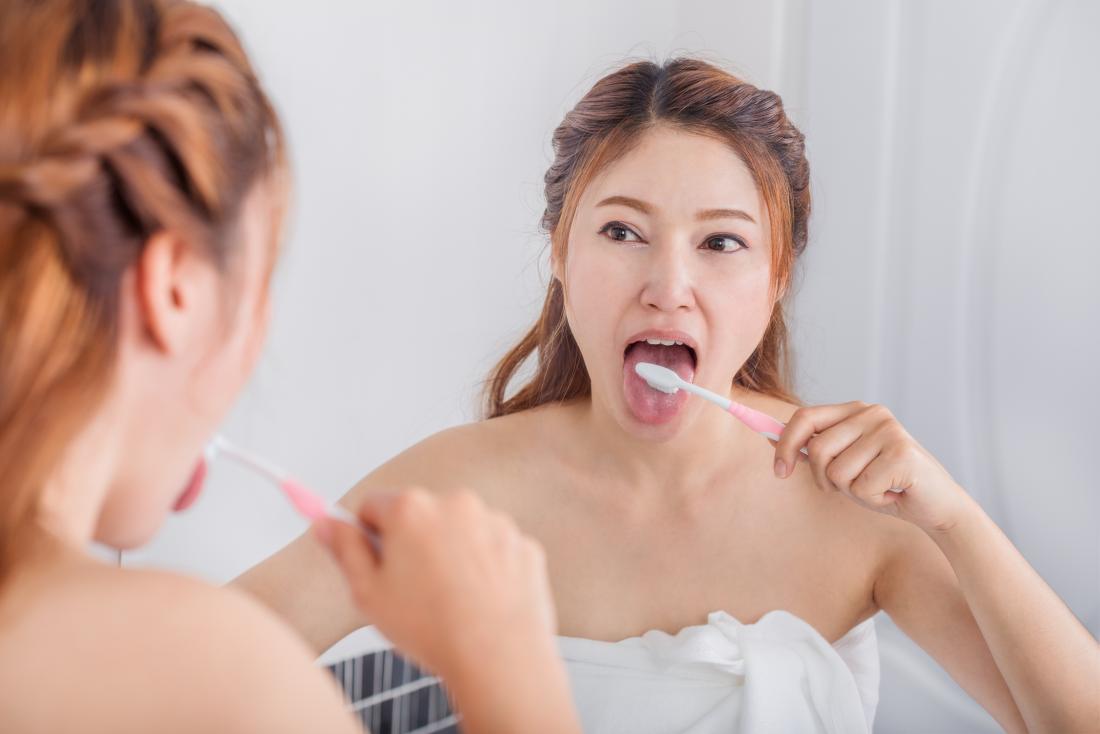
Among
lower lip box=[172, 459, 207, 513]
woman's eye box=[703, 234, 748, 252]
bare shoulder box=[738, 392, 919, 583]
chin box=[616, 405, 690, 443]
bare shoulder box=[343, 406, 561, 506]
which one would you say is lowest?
bare shoulder box=[738, 392, 919, 583]

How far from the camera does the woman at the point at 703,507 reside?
1.04 meters

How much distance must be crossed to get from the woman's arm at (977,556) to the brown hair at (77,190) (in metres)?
0.59

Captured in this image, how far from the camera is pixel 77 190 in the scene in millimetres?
526

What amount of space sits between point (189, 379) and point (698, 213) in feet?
2.14

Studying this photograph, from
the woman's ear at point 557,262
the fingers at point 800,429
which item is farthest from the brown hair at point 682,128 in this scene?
the fingers at point 800,429

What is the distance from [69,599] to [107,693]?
0.05 m

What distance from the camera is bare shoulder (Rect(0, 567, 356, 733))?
509mm

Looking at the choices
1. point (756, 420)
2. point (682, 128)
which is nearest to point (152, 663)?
point (756, 420)

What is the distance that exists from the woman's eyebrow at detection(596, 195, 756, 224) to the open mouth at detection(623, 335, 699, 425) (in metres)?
0.13

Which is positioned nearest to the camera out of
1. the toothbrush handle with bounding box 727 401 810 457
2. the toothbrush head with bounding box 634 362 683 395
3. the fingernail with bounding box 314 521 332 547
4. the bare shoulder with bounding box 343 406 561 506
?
the fingernail with bounding box 314 521 332 547

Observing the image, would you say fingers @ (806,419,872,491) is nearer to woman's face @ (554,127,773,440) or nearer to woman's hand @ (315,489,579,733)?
woman's face @ (554,127,773,440)

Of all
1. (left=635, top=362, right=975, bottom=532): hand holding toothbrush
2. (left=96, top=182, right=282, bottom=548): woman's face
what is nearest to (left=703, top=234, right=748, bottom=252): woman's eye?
(left=635, top=362, right=975, bottom=532): hand holding toothbrush

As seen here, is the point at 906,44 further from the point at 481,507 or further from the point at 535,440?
the point at 481,507

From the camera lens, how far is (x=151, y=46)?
22.7 inches
